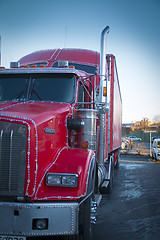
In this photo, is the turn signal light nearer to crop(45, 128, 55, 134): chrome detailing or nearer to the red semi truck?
the red semi truck

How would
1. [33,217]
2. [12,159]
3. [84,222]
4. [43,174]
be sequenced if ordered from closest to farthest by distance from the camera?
[33,217] < [12,159] < [43,174] < [84,222]

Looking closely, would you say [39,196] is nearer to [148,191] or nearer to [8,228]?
[8,228]

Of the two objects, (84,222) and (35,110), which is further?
(35,110)

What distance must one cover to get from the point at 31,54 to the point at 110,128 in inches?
125

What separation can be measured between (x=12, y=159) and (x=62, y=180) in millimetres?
678

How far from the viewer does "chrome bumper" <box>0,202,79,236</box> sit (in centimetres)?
307

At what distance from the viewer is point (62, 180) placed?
3.27m

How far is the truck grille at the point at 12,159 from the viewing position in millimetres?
3197

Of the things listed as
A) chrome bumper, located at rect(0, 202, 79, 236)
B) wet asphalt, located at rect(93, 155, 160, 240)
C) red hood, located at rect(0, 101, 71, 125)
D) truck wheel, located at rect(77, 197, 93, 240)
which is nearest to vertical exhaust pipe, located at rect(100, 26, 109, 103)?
red hood, located at rect(0, 101, 71, 125)

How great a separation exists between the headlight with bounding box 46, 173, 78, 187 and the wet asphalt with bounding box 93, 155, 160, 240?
65.9 inches

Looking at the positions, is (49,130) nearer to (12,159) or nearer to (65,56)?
(12,159)

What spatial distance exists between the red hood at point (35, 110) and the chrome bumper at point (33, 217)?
3.52ft

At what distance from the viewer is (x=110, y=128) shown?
305 inches

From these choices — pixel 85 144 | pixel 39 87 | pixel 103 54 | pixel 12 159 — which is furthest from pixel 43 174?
pixel 103 54
